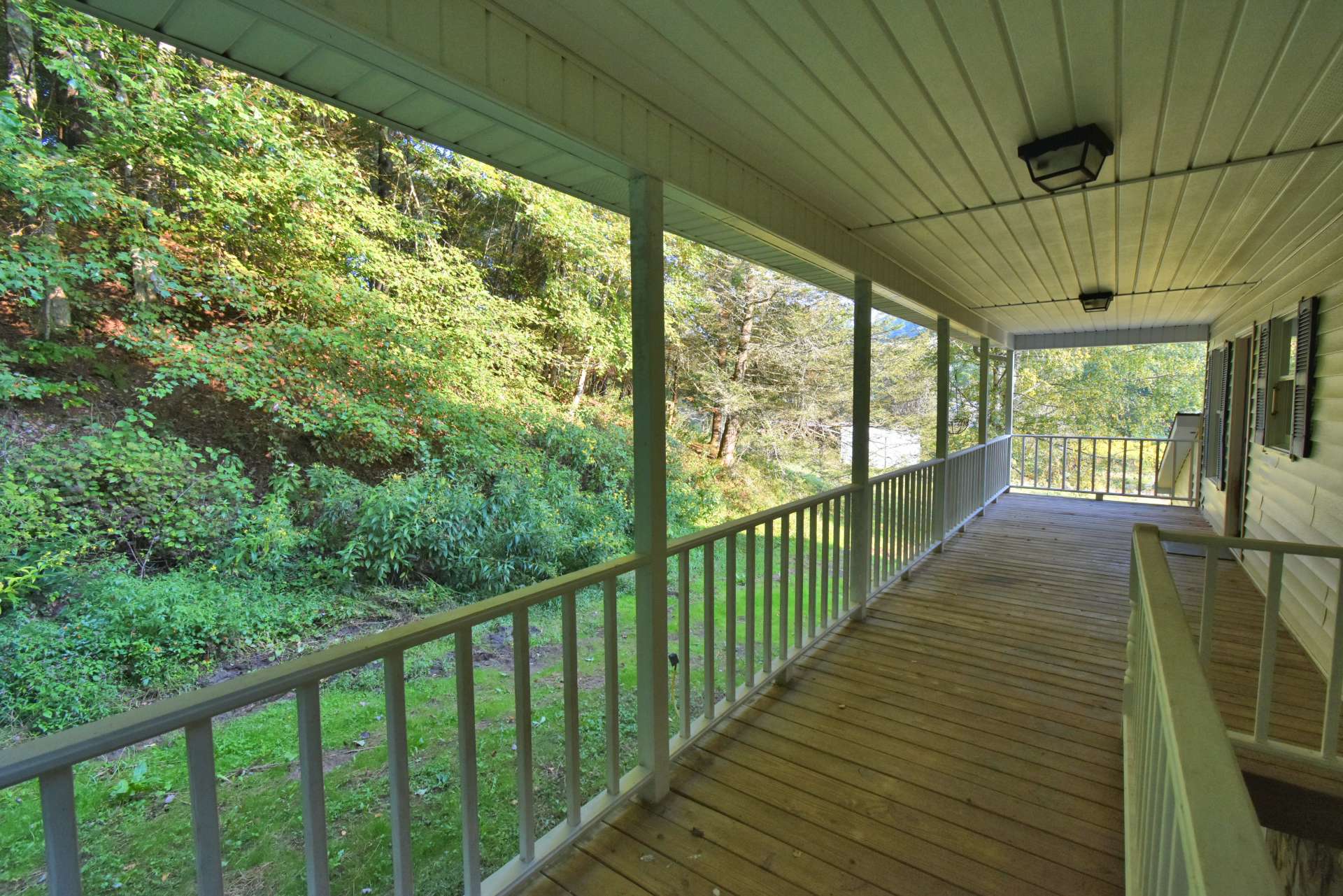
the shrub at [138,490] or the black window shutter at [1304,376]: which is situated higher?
the black window shutter at [1304,376]

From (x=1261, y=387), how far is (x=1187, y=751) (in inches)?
209

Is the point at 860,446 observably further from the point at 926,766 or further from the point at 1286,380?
the point at 1286,380

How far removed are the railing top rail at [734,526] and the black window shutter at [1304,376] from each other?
8.94 ft

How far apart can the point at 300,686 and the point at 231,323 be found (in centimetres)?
526

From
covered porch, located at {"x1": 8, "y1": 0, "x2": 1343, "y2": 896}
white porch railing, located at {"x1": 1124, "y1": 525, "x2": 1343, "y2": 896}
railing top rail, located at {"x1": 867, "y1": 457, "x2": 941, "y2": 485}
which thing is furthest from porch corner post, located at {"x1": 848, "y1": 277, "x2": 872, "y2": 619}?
white porch railing, located at {"x1": 1124, "y1": 525, "x2": 1343, "y2": 896}

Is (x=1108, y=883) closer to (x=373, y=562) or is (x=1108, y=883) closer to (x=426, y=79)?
(x=426, y=79)

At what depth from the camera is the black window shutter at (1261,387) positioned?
13.9 feet

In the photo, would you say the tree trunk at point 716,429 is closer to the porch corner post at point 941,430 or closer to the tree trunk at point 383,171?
the porch corner post at point 941,430

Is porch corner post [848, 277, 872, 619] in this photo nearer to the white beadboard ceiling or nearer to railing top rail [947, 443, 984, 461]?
the white beadboard ceiling

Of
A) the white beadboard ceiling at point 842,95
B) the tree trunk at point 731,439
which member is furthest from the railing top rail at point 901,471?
the tree trunk at point 731,439

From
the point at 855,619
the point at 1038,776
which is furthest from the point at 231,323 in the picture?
the point at 1038,776

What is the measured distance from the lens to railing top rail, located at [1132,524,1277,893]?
0.54 m

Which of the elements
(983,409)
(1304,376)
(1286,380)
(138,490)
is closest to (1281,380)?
(1286,380)

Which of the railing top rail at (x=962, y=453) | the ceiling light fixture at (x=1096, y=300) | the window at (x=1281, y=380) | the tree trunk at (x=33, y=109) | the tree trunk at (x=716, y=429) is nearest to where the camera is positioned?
the window at (x=1281, y=380)
